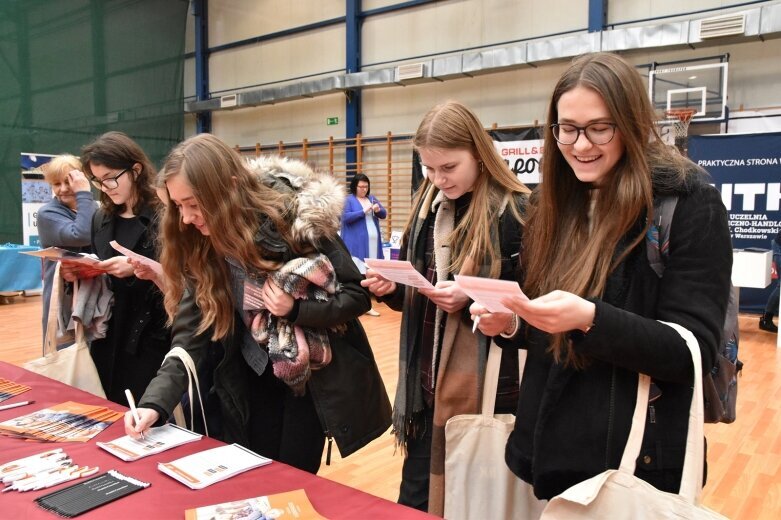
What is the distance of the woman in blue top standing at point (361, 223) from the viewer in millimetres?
6887

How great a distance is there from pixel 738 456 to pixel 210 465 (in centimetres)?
288

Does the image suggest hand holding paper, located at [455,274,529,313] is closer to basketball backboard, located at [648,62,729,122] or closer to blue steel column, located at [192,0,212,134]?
basketball backboard, located at [648,62,729,122]

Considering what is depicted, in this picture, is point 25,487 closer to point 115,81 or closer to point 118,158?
point 118,158

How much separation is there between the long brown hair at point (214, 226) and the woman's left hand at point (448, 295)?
44 centimetres

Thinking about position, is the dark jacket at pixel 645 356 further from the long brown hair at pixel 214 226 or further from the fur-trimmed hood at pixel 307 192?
the long brown hair at pixel 214 226

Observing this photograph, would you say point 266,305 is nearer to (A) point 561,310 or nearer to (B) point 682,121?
(A) point 561,310

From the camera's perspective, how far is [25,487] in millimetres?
1170

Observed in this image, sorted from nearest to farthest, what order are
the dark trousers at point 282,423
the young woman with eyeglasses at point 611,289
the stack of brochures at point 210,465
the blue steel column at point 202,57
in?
the young woman with eyeglasses at point 611,289, the stack of brochures at point 210,465, the dark trousers at point 282,423, the blue steel column at point 202,57

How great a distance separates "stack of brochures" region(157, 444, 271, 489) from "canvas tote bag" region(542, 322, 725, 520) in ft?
2.12

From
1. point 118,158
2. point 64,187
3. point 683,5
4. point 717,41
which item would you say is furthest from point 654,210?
point 683,5

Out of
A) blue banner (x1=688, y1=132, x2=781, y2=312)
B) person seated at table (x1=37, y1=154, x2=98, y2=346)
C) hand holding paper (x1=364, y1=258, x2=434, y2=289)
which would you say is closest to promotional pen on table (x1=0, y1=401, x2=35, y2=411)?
person seated at table (x1=37, y1=154, x2=98, y2=346)

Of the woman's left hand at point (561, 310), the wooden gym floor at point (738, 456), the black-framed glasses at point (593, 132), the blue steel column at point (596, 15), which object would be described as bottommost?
the wooden gym floor at point (738, 456)

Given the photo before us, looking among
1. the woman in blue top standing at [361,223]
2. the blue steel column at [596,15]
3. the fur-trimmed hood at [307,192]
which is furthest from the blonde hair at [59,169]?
the blue steel column at [596,15]

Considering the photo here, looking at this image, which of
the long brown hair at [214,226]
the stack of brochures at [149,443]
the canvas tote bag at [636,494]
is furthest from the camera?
the long brown hair at [214,226]
